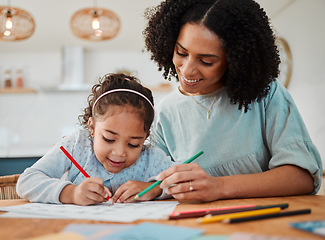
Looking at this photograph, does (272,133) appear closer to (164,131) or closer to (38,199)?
(164,131)

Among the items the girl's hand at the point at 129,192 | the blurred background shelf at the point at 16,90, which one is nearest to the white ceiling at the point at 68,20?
the blurred background shelf at the point at 16,90

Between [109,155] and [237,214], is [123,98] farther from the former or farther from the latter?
[237,214]

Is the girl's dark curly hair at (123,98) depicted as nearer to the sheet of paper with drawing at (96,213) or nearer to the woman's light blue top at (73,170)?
the woman's light blue top at (73,170)

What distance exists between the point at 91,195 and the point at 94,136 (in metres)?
0.32

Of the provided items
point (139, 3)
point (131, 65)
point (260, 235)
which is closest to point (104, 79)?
point (260, 235)

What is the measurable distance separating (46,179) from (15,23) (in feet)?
8.69

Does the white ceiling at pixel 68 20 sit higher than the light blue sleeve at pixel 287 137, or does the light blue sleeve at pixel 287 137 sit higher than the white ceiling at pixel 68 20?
the white ceiling at pixel 68 20

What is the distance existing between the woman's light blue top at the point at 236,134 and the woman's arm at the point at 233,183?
0.04 meters

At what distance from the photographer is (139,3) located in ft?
14.3

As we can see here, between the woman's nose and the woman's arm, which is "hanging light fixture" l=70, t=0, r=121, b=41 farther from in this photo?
the woman's arm

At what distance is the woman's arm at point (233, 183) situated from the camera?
0.97m

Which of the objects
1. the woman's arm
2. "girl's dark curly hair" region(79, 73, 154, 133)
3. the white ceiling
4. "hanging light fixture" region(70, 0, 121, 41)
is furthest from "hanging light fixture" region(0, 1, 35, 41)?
the woman's arm

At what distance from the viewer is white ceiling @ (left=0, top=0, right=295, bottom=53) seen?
4328 mm

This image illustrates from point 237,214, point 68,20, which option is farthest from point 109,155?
point 68,20
